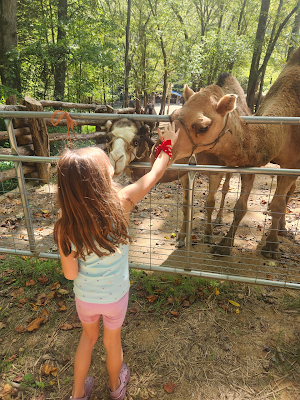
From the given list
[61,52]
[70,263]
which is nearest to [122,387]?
[70,263]

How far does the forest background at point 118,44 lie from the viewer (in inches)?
378

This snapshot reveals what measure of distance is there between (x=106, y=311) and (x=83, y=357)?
40 cm

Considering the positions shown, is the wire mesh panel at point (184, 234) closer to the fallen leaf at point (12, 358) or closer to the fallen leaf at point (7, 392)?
the fallen leaf at point (12, 358)

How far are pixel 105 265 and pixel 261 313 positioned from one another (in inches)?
77.3

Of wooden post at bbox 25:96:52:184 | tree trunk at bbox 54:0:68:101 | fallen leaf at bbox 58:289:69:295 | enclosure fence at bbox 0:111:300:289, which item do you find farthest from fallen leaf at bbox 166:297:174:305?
tree trunk at bbox 54:0:68:101

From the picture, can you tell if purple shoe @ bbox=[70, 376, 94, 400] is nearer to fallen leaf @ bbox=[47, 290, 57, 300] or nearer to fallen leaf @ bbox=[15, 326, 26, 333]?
fallen leaf @ bbox=[15, 326, 26, 333]

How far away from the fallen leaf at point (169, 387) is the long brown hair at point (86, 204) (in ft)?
4.22

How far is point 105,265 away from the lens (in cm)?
169

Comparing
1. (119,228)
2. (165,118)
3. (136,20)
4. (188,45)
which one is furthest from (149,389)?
(136,20)

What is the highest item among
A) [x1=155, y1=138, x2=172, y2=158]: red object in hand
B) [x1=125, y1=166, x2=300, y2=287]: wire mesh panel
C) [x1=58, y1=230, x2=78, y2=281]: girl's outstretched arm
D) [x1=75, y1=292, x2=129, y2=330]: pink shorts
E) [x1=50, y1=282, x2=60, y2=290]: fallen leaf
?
[x1=155, y1=138, x2=172, y2=158]: red object in hand

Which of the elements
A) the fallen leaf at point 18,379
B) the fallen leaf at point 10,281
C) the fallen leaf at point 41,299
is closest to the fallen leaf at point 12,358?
the fallen leaf at point 18,379

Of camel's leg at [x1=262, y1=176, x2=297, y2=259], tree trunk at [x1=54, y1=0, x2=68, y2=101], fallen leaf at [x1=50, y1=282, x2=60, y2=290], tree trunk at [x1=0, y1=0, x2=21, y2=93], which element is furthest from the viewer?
tree trunk at [x1=54, y1=0, x2=68, y2=101]

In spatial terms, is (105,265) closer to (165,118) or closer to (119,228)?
(119,228)

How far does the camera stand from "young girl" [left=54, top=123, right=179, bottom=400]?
4.87 feet
